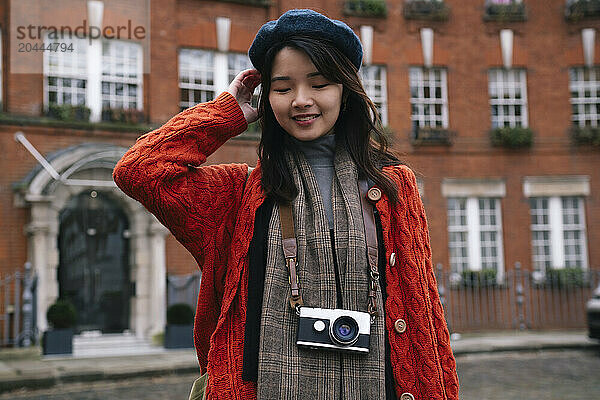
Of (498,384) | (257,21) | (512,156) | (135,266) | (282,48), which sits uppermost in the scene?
(257,21)

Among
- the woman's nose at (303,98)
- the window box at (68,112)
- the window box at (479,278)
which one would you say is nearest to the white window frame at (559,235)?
the window box at (479,278)

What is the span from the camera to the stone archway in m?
12.3

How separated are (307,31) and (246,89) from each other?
0.34m

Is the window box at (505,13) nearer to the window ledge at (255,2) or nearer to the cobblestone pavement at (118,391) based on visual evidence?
the window ledge at (255,2)

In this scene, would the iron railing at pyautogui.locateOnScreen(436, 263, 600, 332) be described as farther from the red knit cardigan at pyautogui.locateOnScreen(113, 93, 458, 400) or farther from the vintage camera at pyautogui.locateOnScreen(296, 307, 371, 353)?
the vintage camera at pyautogui.locateOnScreen(296, 307, 371, 353)

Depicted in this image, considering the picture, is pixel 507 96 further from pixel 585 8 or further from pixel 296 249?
pixel 296 249

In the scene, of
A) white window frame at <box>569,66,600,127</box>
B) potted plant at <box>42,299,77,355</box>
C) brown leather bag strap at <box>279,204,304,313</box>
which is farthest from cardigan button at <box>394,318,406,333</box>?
white window frame at <box>569,66,600,127</box>

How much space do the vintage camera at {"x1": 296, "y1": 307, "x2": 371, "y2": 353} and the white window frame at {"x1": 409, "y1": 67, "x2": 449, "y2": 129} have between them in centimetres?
1494

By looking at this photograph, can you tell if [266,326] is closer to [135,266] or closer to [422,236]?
[422,236]

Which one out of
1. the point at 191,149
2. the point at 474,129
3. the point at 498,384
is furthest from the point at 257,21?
the point at 191,149

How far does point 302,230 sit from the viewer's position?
1867 millimetres

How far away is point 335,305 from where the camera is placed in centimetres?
180

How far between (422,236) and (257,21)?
1405 cm

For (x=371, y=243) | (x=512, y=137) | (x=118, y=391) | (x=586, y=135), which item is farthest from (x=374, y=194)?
(x=586, y=135)
